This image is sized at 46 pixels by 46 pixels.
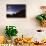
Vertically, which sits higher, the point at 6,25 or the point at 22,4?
the point at 22,4

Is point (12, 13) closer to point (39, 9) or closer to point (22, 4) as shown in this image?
point (22, 4)

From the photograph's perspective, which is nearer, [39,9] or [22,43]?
[22,43]

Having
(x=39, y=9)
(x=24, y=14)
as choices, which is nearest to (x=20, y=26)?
(x=24, y=14)

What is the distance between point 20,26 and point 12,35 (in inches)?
11.1

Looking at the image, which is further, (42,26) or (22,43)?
(42,26)

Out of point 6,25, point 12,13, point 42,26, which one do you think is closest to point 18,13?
point 12,13

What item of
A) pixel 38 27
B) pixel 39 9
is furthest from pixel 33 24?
pixel 39 9

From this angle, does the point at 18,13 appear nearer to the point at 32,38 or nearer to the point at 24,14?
the point at 24,14

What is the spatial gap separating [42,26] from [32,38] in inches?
11.8

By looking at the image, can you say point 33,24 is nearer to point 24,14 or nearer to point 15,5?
point 24,14

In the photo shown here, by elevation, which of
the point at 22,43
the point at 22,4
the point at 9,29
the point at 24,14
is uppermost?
the point at 22,4

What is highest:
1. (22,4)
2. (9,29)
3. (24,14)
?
(22,4)

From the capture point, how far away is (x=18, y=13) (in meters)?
3.20

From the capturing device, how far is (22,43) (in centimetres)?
294
